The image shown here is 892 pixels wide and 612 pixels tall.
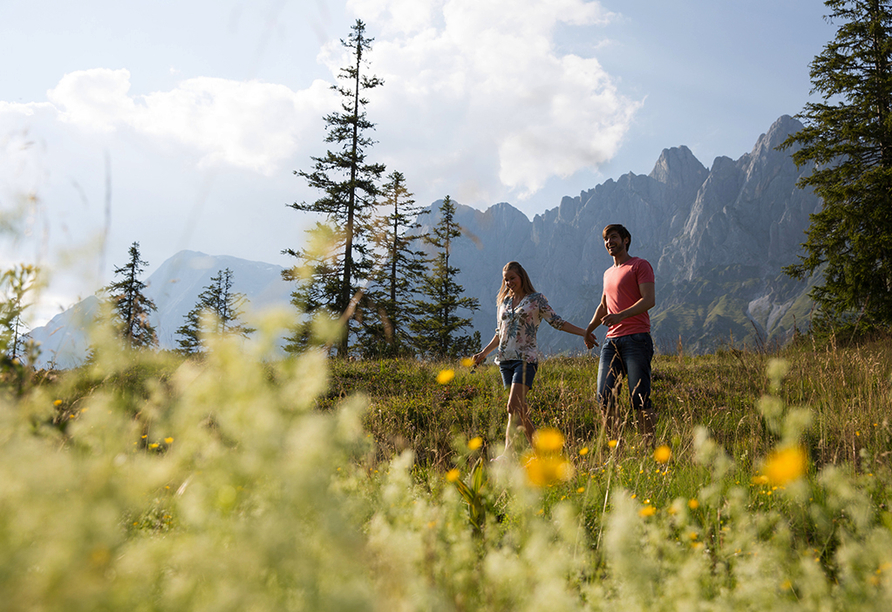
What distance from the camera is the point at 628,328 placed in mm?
4473

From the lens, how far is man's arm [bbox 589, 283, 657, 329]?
425 cm

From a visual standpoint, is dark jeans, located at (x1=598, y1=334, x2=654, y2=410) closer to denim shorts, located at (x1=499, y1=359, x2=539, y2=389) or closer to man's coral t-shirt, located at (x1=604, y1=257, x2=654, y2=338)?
man's coral t-shirt, located at (x1=604, y1=257, x2=654, y2=338)

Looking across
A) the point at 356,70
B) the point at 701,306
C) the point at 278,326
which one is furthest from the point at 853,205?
the point at 701,306

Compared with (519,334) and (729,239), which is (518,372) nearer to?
(519,334)

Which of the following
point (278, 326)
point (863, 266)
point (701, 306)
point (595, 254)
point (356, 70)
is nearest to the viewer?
point (278, 326)

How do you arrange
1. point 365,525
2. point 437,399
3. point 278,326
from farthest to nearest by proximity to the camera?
point 437,399
point 365,525
point 278,326

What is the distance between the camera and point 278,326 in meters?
0.59

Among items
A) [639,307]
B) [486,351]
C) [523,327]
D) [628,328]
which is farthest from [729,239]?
[486,351]

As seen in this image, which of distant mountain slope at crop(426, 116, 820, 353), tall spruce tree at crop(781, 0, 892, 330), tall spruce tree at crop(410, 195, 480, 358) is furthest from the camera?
distant mountain slope at crop(426, 116, 820, 353)

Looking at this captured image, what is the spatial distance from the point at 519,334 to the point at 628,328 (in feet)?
3.65

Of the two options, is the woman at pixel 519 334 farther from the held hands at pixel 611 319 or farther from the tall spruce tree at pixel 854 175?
the tall spruce tree at pixel 854 175

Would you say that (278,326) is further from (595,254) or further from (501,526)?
(595,254)

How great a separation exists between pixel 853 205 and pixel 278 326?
62.3 feet

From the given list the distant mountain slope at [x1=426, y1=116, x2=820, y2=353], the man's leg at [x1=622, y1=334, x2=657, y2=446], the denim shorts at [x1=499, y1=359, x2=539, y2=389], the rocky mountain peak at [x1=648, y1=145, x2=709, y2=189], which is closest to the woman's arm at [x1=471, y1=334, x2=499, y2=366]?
the denim shorts at [x1=499, y1=359, x2=539, y2=389]
